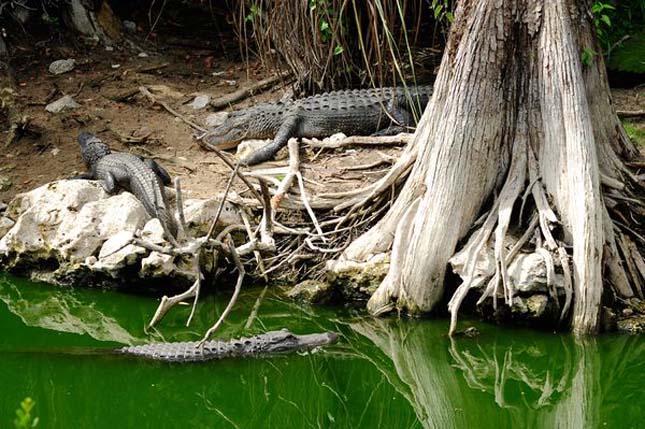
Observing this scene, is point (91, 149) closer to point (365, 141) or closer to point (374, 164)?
point (365, 141)

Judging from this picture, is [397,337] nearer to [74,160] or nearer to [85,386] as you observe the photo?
[85,386]

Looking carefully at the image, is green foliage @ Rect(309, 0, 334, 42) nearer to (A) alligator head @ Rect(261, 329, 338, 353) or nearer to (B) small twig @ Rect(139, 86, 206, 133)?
(B) small twig @ Rect(139, 86, 206, 133)

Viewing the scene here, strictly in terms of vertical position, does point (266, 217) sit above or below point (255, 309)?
above

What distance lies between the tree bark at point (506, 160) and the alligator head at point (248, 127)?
8.71 feet

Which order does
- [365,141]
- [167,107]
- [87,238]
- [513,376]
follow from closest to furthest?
1. [513,376]
2. [87,238]
3. [365,141]
4. [167,107]

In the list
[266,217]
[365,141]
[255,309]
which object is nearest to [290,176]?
[365,141]

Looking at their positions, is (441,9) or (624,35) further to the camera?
(624,35)

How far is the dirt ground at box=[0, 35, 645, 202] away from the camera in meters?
7.27

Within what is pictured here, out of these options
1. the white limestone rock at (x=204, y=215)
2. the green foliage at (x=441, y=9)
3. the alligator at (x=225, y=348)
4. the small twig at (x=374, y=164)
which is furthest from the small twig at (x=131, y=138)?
→ the alligator at (x=225, y=348)

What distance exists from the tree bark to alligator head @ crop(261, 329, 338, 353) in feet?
1.58

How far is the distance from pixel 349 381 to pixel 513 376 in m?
0.89

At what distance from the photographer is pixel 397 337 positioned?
Answer: 5.45m

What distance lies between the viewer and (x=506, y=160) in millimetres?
5723

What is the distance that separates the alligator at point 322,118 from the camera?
26.2 ft
